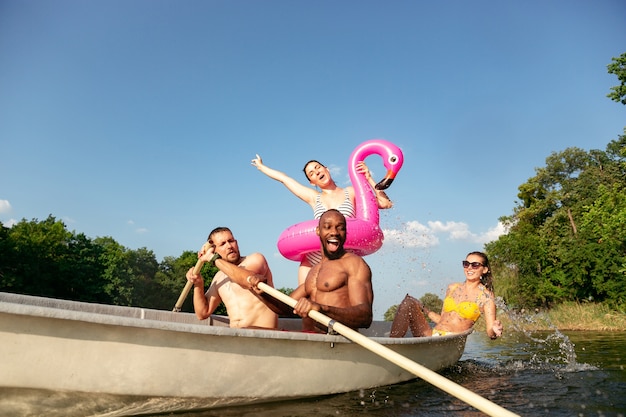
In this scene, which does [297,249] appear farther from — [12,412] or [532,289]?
[532,289]

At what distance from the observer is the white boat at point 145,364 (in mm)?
2812

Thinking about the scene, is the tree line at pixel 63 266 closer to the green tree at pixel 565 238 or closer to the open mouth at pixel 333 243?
the green tree at pixel 565 238

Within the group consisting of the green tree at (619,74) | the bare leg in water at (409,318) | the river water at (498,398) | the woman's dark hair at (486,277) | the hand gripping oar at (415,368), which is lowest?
the river water at (498,398)

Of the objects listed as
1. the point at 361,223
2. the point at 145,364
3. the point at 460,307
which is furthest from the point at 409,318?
the point at 145,364

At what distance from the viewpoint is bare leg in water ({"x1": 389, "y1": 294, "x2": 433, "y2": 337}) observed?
579cm

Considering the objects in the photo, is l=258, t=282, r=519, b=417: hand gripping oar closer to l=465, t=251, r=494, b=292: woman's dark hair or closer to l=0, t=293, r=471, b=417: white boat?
l=0, t=293, r=471, b=417: white boat

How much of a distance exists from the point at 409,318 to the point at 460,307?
2.19 feet

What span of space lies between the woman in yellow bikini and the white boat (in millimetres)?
1919

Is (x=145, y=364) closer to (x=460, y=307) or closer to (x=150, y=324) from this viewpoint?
(x=150, y=324)

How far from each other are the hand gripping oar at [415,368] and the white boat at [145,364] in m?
0.22

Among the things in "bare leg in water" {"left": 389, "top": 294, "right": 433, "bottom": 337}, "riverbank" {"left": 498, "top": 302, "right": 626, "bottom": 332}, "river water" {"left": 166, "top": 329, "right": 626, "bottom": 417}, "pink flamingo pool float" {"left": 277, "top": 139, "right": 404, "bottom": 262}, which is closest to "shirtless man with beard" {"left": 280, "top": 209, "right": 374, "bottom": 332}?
"river water" {"left": 166, "top": 329, "right": 626, "bottom": 417}

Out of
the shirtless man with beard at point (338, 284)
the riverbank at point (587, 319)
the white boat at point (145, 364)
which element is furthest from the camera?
the riverbank at point (587, 319)

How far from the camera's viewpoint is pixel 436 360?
5250mm

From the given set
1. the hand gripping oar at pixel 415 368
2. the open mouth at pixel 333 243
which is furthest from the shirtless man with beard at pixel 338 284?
the hand gripping oar at pixel 415 368
